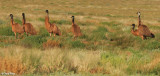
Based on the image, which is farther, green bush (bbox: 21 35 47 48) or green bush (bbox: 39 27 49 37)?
green bush (bbox: 39 27 49 37)

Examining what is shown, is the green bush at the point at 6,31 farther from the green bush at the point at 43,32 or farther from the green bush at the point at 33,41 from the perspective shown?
the green bush at the point at 33,41

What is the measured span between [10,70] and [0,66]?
0.34 metres

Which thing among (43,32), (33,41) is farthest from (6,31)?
(33,41)

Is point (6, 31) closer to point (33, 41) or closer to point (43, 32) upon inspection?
point (43, 32)

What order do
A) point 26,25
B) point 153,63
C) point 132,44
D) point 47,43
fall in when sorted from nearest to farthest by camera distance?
1. point 153,63
2. point 47,43
3. point 26,25
4. point 132,44

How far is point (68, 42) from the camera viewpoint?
Result: 13102 mm

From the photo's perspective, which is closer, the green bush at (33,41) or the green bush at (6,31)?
the green bush at (33,41)

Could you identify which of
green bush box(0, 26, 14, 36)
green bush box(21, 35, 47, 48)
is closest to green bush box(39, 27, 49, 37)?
green bush box(0, 26, 14, 36)

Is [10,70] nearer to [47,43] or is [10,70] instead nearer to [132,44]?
[47,43]

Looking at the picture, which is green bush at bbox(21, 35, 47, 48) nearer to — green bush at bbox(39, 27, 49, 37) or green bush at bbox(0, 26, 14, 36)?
green bush at bbox(39, 27, 49, 37)

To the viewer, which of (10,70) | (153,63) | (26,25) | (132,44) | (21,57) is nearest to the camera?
(10,70)

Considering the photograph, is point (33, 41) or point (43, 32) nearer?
point (33, 41)

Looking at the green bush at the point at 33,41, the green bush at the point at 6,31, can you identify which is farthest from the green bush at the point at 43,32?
the green bush at the point at 33,41

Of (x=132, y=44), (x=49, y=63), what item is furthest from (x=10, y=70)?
(x=132, y=44)
